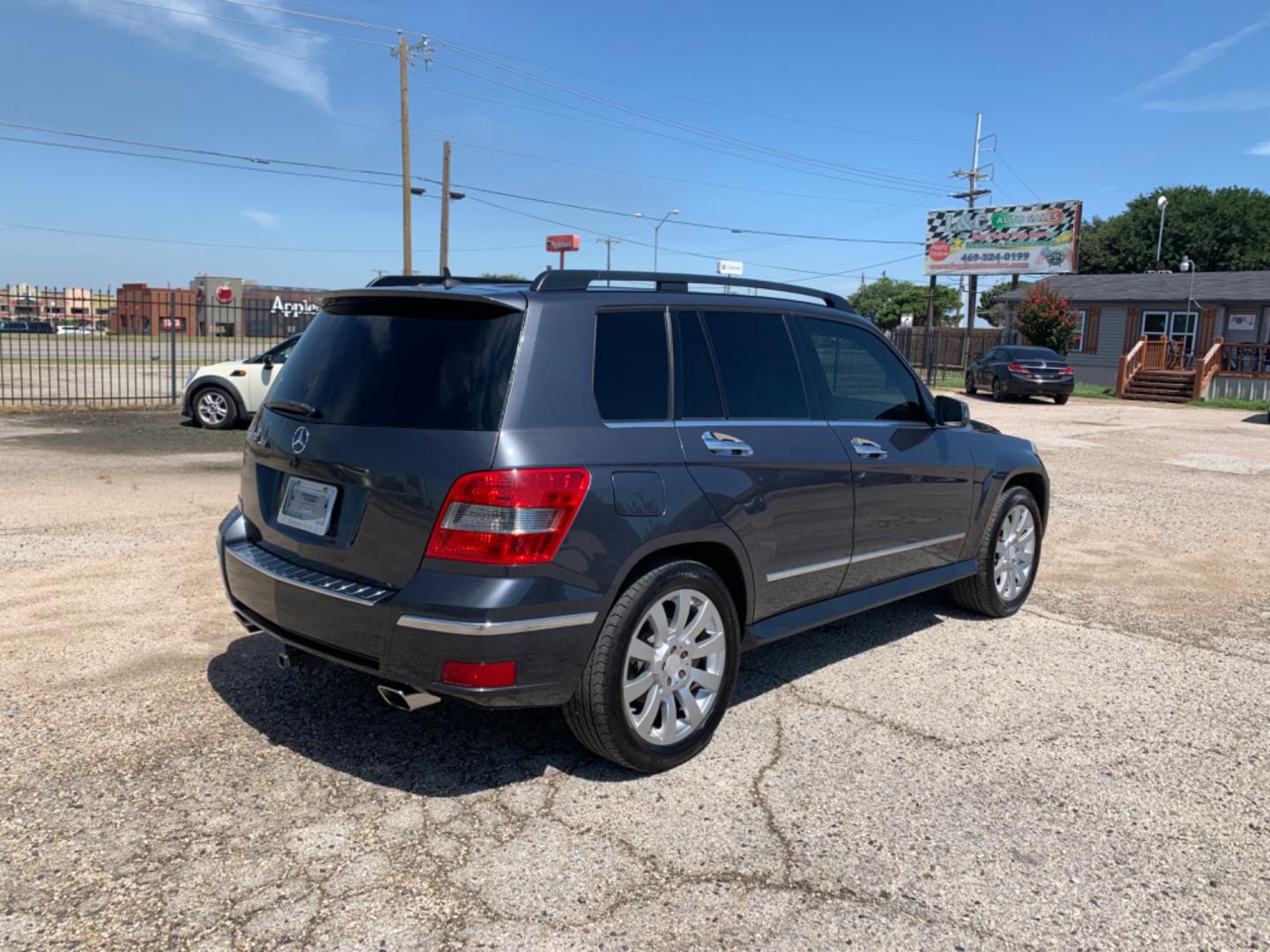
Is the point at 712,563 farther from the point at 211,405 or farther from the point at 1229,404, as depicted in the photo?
the point at 1229,404

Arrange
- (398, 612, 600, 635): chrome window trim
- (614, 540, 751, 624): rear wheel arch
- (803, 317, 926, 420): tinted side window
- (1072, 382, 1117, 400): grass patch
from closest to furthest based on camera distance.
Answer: (398, 612, 600, 635): chrome window trim
(614, 540, 751, 624): rear wheel arch
(803, 317, 926, 420): tinted side window
(1072, 382, 1117, 400): grass patch

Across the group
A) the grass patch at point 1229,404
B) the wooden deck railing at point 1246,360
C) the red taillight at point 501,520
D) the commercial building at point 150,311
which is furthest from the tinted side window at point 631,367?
the wooden deck railing at point 1246,360

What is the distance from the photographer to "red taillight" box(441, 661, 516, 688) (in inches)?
122

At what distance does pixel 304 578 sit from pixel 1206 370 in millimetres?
32379

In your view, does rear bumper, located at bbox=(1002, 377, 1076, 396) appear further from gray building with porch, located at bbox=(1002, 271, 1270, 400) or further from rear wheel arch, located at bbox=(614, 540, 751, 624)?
rear wheel arch, located at bbox=(614, 540, 751, 624)

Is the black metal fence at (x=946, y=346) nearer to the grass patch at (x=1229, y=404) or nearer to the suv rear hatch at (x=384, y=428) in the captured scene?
the grass patch at (x=1229, y=404)

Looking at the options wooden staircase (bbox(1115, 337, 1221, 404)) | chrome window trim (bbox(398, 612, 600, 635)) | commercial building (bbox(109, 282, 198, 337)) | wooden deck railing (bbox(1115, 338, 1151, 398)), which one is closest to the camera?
chrome window trim (bbox(398, 612, 600, 635))

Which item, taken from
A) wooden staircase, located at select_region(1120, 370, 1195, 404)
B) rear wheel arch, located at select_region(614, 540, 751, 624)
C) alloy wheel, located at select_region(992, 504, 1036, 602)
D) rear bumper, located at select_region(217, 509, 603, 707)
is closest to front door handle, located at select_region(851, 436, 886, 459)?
rear wheel arch, located at select_region(614, 540, 751, 624)

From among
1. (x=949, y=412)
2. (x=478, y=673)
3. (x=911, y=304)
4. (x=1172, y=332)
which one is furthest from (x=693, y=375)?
(x=911, y=304)

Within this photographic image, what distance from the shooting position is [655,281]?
3912 mm

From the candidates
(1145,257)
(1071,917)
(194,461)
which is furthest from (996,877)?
(1145,257)

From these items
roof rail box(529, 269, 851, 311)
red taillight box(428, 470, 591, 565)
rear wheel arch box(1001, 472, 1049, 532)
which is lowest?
rear wheel arch box(1001, 472, 1049, 532)

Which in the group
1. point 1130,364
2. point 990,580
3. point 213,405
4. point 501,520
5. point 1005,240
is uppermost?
point 1005,240

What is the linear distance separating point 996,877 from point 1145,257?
68868 mm
